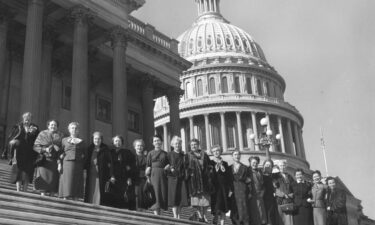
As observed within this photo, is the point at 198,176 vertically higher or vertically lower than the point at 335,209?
higher

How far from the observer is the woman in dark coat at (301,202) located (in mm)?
13352

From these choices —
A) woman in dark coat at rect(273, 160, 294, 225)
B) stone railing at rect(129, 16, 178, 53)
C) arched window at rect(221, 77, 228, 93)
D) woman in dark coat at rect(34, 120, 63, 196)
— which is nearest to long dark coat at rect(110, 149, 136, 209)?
woman in dark coat at rect(34, 120, 63, 196)

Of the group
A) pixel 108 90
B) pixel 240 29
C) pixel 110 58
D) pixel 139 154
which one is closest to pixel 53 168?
pixel 139 154

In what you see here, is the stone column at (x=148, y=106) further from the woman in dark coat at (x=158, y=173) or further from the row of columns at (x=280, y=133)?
the row of columns at (x=280, y=133)

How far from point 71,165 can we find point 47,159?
0.54 meters

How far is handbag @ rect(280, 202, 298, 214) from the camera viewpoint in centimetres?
1320

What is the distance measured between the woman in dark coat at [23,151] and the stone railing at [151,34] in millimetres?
19219

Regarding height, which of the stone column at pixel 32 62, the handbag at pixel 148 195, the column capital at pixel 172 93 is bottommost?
the handbag at pixel 148 195

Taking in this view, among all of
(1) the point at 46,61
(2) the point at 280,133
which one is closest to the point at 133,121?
(1) the point at 46,61

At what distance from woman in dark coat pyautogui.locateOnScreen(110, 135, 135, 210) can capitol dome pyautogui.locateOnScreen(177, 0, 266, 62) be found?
68387 millimetres

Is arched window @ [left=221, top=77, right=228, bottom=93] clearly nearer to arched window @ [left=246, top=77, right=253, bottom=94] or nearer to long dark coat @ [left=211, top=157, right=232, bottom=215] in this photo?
arched window @ [left=246, top=77, right=253, bottom=94]

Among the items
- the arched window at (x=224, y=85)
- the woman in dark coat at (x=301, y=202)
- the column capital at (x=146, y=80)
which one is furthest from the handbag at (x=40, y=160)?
the arched window at (x=224, y=85)

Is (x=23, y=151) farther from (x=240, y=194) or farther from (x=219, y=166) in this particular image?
(x=240, y=194)

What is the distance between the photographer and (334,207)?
13.6m
